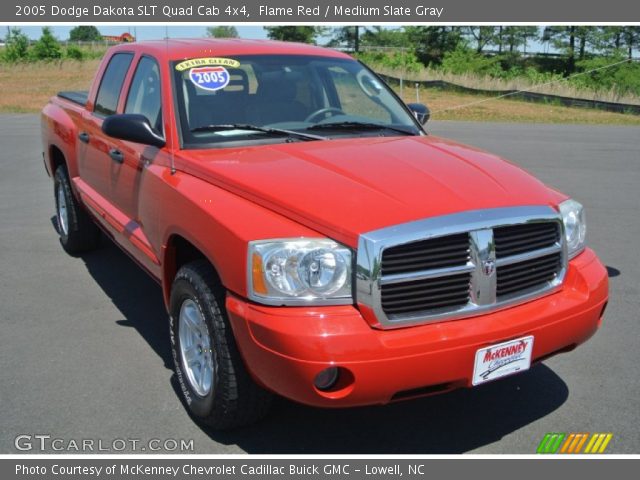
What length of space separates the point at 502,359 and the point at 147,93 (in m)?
2.92

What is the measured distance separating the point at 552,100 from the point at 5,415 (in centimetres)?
2240

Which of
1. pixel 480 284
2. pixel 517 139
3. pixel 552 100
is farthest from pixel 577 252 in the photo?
pixel 552 100

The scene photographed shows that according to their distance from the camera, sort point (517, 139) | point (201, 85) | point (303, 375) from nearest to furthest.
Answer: point (303, 375)
point (201, 85)
point (517, 139)

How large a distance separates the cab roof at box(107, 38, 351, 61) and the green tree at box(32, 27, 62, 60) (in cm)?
5087

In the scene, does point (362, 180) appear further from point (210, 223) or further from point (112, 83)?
point (112, 83)

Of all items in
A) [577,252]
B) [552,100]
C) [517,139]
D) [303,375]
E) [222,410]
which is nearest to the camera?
[303,375]

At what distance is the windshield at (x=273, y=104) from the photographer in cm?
427

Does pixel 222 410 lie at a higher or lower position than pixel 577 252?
lower

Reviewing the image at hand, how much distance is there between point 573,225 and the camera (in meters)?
3.70

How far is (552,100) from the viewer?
2348cm

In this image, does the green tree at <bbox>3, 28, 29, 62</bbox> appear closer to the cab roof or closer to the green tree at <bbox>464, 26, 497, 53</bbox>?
the green tree at <bbox>464, 26, 497, 53</bbox>

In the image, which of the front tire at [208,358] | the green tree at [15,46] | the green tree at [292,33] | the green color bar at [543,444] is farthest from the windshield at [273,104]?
the green tree at [15,46]

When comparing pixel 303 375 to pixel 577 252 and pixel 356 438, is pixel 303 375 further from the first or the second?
pixel 577 252

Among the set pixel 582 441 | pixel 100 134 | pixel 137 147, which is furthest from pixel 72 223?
pixel 582 441
